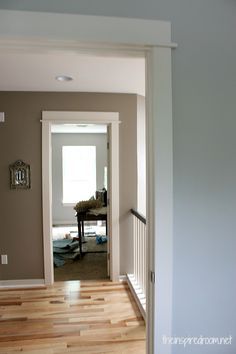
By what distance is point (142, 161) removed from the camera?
3.79 metres

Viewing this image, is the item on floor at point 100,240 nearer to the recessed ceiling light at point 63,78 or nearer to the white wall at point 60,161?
the white wall at point 60,161

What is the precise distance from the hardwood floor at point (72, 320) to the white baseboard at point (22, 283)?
0.12 meters

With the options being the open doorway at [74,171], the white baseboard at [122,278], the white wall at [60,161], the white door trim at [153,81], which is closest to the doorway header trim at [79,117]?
the white baseboard at [122,278]

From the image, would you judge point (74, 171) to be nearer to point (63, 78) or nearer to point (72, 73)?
point (63, 78)

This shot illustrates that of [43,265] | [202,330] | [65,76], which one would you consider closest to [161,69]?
[202,330]

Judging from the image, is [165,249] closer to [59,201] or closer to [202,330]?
[202,330]

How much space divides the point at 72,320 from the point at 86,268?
4.73ft

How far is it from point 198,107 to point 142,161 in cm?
245

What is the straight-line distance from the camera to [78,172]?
778cm

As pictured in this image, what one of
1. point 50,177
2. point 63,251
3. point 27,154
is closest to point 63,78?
point 27,154

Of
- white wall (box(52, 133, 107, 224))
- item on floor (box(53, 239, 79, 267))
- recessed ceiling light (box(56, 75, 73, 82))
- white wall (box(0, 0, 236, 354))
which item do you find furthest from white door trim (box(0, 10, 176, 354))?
white wall (box(52, 133, 107, 224))

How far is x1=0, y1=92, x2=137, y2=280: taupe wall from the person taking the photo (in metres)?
3.52

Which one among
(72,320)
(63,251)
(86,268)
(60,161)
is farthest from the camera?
(60,161)

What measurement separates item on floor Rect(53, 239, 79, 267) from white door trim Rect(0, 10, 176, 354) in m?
3.30
